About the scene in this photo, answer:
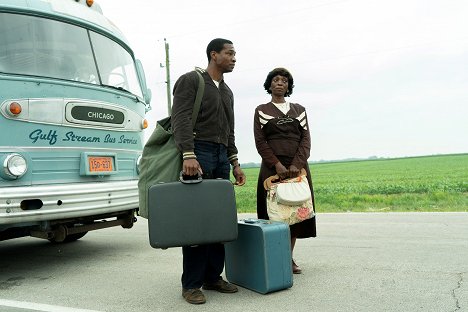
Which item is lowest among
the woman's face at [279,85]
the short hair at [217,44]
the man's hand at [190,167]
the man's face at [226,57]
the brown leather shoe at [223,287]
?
the brown leather shoe at [223,287]

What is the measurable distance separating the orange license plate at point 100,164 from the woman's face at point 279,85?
2.14 m

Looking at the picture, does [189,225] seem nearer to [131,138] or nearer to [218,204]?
[218,204]

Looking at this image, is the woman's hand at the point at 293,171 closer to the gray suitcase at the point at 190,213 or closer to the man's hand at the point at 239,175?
the man's hand at the point at 239,175

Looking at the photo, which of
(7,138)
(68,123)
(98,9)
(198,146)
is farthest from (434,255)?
(98,9)

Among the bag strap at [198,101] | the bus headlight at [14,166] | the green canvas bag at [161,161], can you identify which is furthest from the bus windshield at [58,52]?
the bag strap at [198,101]

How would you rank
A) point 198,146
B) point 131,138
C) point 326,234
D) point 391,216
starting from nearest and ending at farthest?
point 198,146 → point 131,138 → point 326,234 → point 391,216

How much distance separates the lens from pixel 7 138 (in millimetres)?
4352

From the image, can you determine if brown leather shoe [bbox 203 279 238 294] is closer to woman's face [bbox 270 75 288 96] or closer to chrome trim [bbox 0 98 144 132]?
woman's face [bbox 270 75 288 96]

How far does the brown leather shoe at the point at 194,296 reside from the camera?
3.52 metres

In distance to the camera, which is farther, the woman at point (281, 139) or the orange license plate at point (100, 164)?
the orange license plate at point (100, 164)

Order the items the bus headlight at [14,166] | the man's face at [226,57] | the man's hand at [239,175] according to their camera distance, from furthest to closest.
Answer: the bus headlight at [14,166] → the man's hand at [239,175] → the man's face at [226,57]

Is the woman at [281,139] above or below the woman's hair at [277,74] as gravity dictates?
below

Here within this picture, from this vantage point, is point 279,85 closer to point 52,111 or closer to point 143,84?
point 52,111

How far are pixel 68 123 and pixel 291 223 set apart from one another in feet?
8.38
